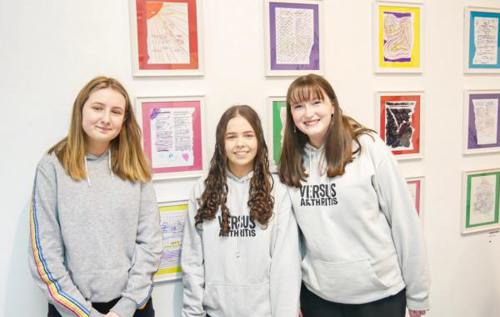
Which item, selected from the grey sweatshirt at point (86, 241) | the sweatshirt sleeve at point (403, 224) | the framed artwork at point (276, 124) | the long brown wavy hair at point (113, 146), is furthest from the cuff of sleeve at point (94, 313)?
the sweatshirt sleeve at point (403, 224)

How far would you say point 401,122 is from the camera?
Answer: 1.97 m

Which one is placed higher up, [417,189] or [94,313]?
[417,189]

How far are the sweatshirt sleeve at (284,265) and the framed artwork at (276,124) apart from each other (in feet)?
1.10

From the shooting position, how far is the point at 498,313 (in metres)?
2.31

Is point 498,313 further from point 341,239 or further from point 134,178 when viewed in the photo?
point 134,178

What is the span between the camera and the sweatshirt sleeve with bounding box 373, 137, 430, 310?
55.8 inches

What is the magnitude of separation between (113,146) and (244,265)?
2.09ft

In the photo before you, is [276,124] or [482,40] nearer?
[276,124]

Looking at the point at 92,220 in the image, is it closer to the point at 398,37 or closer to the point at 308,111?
the point at 308,111

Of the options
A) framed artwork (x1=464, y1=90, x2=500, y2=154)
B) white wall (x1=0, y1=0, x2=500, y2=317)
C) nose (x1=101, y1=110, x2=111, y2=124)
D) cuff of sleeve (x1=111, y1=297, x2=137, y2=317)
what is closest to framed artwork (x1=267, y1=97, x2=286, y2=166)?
white wall (x1=0, y1=0, x2=500, y2=317)

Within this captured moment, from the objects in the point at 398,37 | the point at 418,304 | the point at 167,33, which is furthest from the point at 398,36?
the point at 418,304

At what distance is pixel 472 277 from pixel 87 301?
2.01m

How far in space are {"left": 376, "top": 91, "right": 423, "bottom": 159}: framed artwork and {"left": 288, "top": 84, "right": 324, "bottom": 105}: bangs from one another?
644 mm

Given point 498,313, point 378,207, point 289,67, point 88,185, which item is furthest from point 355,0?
point 498,313
